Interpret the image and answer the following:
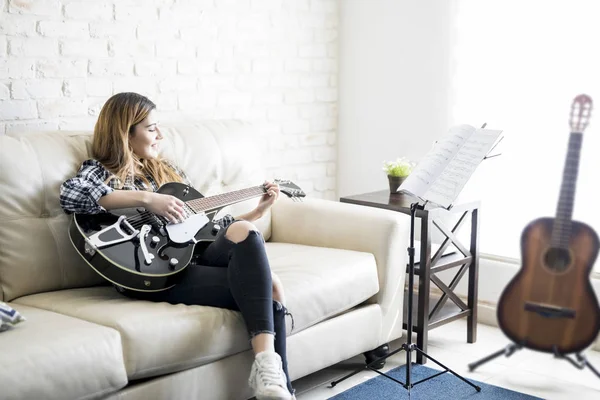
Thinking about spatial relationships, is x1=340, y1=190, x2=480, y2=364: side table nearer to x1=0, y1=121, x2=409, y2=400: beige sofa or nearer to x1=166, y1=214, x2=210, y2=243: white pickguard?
x1=0, y1=121, x2=409, y2=400: beige sofa

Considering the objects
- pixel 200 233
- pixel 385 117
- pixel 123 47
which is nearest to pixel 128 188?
pixel 200 233

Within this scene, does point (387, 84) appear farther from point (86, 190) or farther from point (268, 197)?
point (86, 190)

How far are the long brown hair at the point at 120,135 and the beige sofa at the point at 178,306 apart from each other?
88 millimetres

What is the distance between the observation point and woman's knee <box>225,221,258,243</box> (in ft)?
6.96

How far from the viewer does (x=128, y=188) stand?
231 centimetres

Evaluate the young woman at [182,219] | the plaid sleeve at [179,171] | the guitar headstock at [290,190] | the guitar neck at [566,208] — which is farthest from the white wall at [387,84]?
the guitar neck at [566,208]

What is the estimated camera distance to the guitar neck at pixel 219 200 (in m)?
2.29

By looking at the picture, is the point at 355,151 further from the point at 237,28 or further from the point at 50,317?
the point at 50,317

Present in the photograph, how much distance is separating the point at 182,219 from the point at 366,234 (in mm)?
737

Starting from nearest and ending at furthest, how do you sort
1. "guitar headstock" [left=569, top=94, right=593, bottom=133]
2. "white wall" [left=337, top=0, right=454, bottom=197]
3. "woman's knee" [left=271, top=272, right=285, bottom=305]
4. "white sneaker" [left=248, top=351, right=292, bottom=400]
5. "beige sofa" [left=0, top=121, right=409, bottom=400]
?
"guitar headstock" [left=569, top=94, right=593, bottom=133], "beige sofa" [left=0, top=121, right=409, bottom=400], "white sneaker" [left=248, top=351, right=292, bottom=400], "woman's knee" [left=271, top=272, right=285, bottom=305], "white wall" [left=337, top=0, right=454, bottom=197]

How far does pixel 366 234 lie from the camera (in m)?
2.64

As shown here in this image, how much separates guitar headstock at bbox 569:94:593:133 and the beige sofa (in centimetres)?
139

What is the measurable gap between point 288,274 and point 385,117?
145cm

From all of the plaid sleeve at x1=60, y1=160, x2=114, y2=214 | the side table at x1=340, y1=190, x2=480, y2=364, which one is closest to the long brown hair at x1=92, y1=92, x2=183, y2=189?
the plaid sleeve at x1=60, y1=160, x2=114, y2=214
